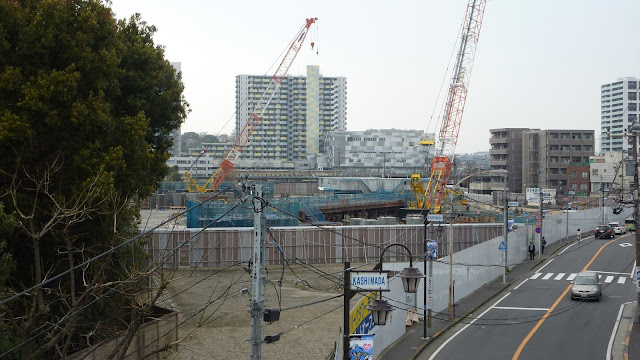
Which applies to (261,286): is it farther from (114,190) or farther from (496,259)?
(496,259)

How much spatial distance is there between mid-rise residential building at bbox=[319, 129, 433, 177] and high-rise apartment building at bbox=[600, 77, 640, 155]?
54.4 metres

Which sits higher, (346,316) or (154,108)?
(154,108)

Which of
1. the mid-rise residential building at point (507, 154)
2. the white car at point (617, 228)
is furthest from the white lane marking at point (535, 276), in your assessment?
the mid-rise residential building at point (507, 154)

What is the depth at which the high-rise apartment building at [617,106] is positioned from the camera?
165 metres

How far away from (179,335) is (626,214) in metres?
57.5

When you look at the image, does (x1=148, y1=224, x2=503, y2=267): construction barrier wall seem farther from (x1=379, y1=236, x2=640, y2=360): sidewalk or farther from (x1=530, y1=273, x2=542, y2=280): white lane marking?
(x1=530, y1=273, x2=542, y2=280): white lane marking

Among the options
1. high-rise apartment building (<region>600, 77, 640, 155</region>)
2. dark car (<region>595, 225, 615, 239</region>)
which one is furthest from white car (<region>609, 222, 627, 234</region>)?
high-rise apartment building (<region>600, 77, 640, 155</region>)

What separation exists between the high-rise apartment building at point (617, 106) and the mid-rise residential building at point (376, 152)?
54.4m

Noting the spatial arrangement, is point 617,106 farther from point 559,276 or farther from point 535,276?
point 535,276

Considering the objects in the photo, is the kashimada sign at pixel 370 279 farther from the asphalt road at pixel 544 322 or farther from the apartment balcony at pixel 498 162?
the apartment balcony at pixel 498 162

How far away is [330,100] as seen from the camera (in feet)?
645

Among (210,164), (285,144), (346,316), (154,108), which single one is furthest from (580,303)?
(285,144)

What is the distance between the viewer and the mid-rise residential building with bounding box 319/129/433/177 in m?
158

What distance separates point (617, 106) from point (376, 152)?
81152 millimetres
